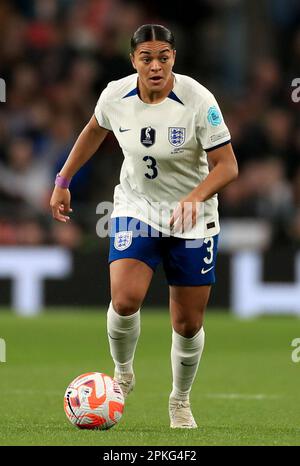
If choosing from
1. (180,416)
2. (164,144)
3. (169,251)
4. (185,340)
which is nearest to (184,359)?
(185,340)

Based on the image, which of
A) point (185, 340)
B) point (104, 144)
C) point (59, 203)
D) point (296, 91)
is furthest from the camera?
point (104, 144)

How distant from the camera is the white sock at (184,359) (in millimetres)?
6660

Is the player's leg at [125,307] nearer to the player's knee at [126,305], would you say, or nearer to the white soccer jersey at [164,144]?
the player's knee at [126,305]

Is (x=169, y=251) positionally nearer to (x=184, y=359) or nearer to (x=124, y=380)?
(x=184, y=359)

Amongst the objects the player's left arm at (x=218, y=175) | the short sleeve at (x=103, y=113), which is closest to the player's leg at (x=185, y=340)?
the player's left arm at (x=218, y=175)

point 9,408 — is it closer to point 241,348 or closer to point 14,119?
point 241,348

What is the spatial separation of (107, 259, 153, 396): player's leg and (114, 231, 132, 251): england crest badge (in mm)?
77

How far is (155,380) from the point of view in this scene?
29.8 feet

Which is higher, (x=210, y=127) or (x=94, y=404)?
(x=210, y=127)

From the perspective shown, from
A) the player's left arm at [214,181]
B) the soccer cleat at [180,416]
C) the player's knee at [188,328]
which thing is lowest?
the soccer cleat at [180,416]

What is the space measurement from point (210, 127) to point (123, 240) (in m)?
0.75

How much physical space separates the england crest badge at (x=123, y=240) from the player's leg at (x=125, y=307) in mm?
77

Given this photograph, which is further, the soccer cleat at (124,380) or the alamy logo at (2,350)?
the alamy logo at (2,350)
